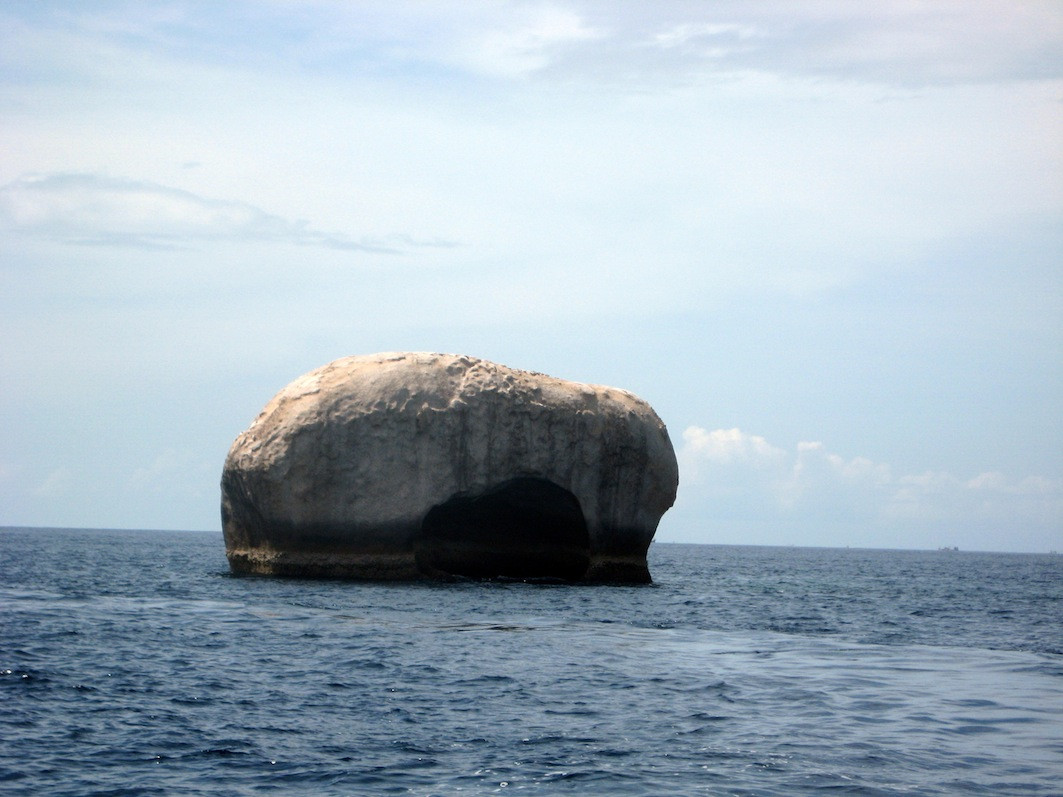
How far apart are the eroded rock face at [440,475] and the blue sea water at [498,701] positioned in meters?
5.40

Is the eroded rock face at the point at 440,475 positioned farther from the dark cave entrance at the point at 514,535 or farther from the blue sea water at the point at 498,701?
the blue sea water at the point at 498,701

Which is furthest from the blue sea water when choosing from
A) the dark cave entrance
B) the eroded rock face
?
the dark cave entrance

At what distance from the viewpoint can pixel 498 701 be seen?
46.1 feet

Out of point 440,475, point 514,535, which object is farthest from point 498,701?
point 514,535

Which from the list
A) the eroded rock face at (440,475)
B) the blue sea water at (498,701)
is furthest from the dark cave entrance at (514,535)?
the blue sea water at (498,701)

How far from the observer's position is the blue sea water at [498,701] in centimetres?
1058

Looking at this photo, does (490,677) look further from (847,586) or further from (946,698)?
(847,586)

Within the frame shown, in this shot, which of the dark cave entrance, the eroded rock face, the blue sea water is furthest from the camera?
the dark cave entrance

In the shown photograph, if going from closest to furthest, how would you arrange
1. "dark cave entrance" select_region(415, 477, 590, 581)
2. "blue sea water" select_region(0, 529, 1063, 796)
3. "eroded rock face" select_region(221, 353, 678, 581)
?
1. "blue sea water" select_region(0, 529, 1063, 796)
2. "eroded rock face" select_region(221, 353, 678, 581)
3. "dark cave entrance" select_region(415, 477, 590, 581)

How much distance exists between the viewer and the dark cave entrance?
33875 mm

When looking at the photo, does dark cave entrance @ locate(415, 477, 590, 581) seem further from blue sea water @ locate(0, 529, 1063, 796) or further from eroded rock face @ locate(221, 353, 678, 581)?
blue sea water @ locate(0, 529, 1063, 796)

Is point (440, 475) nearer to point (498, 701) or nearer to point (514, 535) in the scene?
point (514, 535)

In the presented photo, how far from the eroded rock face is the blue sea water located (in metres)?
5.40

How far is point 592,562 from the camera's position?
34.8 m
